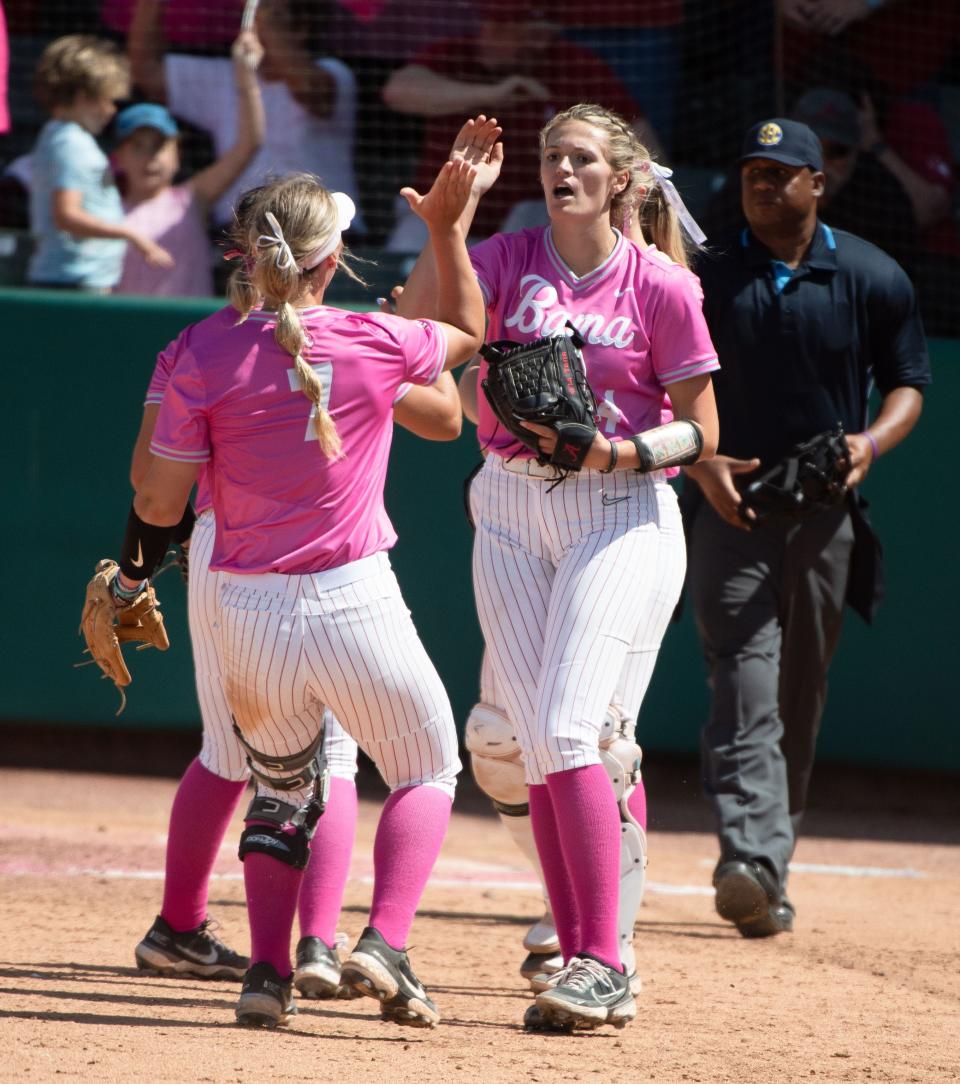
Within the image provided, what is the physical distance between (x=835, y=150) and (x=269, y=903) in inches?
202

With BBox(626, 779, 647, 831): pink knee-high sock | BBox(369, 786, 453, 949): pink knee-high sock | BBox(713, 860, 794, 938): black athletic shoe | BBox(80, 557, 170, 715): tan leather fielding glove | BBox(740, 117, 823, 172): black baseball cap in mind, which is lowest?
BBox(713, 860, 794, 938): black athletic shoe

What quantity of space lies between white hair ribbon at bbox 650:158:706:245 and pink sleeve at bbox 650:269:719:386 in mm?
417

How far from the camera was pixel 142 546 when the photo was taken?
11.4 ft

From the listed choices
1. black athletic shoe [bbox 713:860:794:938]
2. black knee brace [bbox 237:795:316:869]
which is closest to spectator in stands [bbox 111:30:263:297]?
black athletic shoe [bbox 713:860:794:938]

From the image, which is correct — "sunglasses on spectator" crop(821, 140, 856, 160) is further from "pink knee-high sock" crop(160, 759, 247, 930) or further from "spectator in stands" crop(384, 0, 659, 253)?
"pink knee-high sock" crop(160, 759, 247, 930)

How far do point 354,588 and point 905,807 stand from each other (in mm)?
4725

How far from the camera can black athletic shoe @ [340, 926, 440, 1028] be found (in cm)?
323

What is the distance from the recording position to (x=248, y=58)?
739cm

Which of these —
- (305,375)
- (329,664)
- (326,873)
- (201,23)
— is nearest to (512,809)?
(326,873)

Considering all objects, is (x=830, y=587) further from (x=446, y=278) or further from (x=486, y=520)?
(x=446, y=278)

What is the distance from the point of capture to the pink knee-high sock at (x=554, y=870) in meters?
3.57

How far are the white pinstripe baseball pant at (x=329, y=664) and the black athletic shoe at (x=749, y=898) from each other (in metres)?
1.70

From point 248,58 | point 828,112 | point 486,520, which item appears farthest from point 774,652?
point 248,58

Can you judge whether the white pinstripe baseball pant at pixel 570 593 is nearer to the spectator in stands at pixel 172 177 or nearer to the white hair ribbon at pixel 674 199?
the white hair ribbon at pixel 674 199
